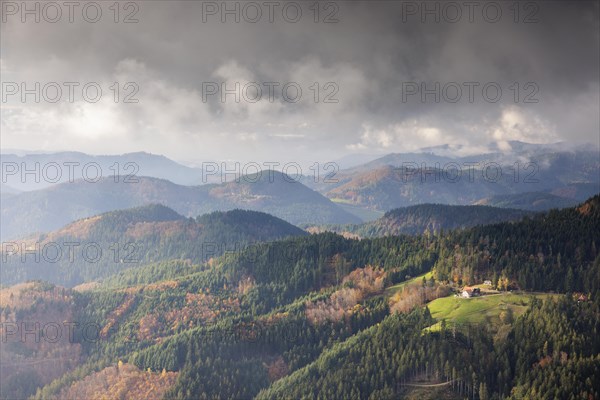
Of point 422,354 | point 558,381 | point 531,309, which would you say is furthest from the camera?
point 531,309

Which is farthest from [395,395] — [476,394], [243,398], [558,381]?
[243,398]

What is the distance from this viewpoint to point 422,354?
16412 cm

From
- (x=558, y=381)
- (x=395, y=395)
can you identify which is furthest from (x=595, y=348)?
(x=395, y=395)

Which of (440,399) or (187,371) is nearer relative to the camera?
(440,399)

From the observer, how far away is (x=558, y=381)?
140625mm

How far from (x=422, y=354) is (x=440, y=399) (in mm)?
18125

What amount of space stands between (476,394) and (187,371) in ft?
359

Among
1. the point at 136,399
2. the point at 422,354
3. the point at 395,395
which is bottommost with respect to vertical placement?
the point at 136,399

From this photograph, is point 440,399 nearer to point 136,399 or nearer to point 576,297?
point 576,297

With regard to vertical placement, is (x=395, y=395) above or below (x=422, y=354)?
below

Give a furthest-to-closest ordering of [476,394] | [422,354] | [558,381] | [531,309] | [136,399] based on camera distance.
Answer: [136,399]
[531,309]
[422,354]
[476,394]
[558,381]

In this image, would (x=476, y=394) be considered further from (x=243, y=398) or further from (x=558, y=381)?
(x=243, y=398)

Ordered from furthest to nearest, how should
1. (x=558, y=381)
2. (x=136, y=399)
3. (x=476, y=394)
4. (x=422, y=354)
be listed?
(x=136, y=399)
(x=422, y=354)
(x=476, y=394)
(x=558, y=381)

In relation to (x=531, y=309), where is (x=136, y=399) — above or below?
below
